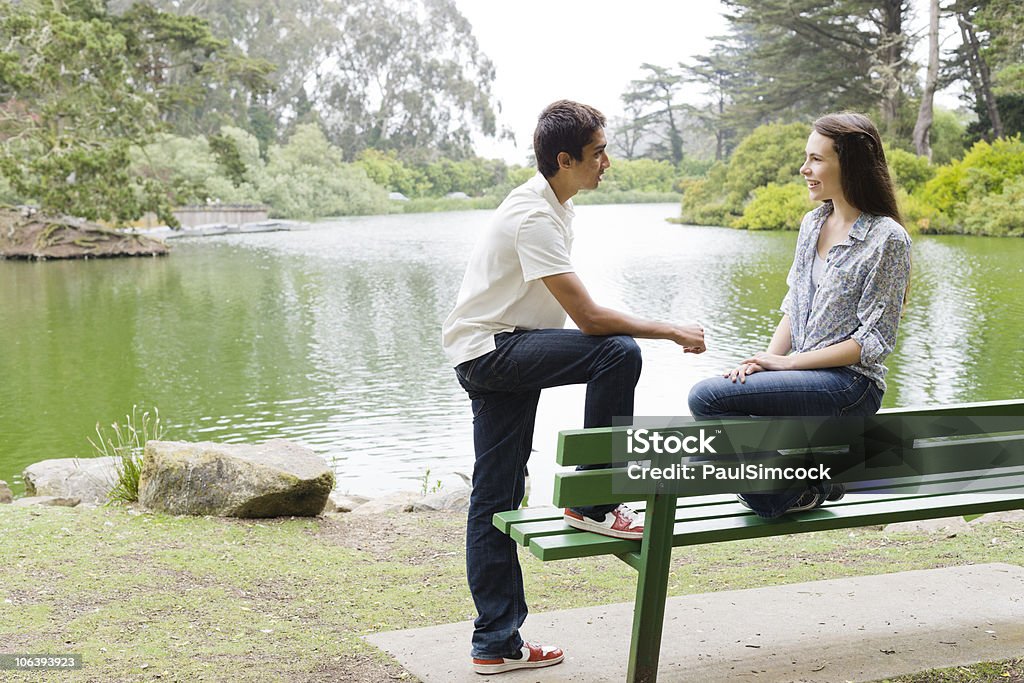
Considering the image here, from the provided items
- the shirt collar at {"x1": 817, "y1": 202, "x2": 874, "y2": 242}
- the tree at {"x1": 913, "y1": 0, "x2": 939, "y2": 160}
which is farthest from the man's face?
the tree at {"x1": 913, "y1": 0, "x2": 939, "y2": 160}

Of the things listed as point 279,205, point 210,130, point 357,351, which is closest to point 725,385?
point 357,351

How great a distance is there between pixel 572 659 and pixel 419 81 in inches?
2435

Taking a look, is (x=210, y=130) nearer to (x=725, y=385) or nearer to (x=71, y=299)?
(x=71, y=299)

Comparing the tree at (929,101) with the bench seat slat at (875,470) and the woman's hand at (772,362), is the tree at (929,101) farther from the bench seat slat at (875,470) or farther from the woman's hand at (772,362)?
the woman's hand at (772,362)

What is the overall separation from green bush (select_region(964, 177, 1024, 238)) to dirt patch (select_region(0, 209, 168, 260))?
18.9 m

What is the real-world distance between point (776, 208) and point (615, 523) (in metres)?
29.7

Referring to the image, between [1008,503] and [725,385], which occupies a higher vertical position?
[725,385]

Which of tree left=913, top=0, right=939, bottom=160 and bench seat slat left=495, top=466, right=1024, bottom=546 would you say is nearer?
bench seat slat left=495, top=466, right=1024, bottom=546

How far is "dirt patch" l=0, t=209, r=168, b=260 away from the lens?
2408 cm

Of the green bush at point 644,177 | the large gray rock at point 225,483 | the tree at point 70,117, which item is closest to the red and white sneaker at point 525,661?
the large gray rock at point 225,483

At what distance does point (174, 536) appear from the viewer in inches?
164

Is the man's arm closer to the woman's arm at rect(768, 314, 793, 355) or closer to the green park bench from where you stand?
the green park bench

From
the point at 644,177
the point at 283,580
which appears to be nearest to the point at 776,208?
the point at 644,177

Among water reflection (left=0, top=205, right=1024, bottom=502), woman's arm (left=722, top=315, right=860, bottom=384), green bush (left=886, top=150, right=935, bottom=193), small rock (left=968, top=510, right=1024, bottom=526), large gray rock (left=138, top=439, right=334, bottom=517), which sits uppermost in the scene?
green bush (left=886, top=150, right=935, bottom=193)
